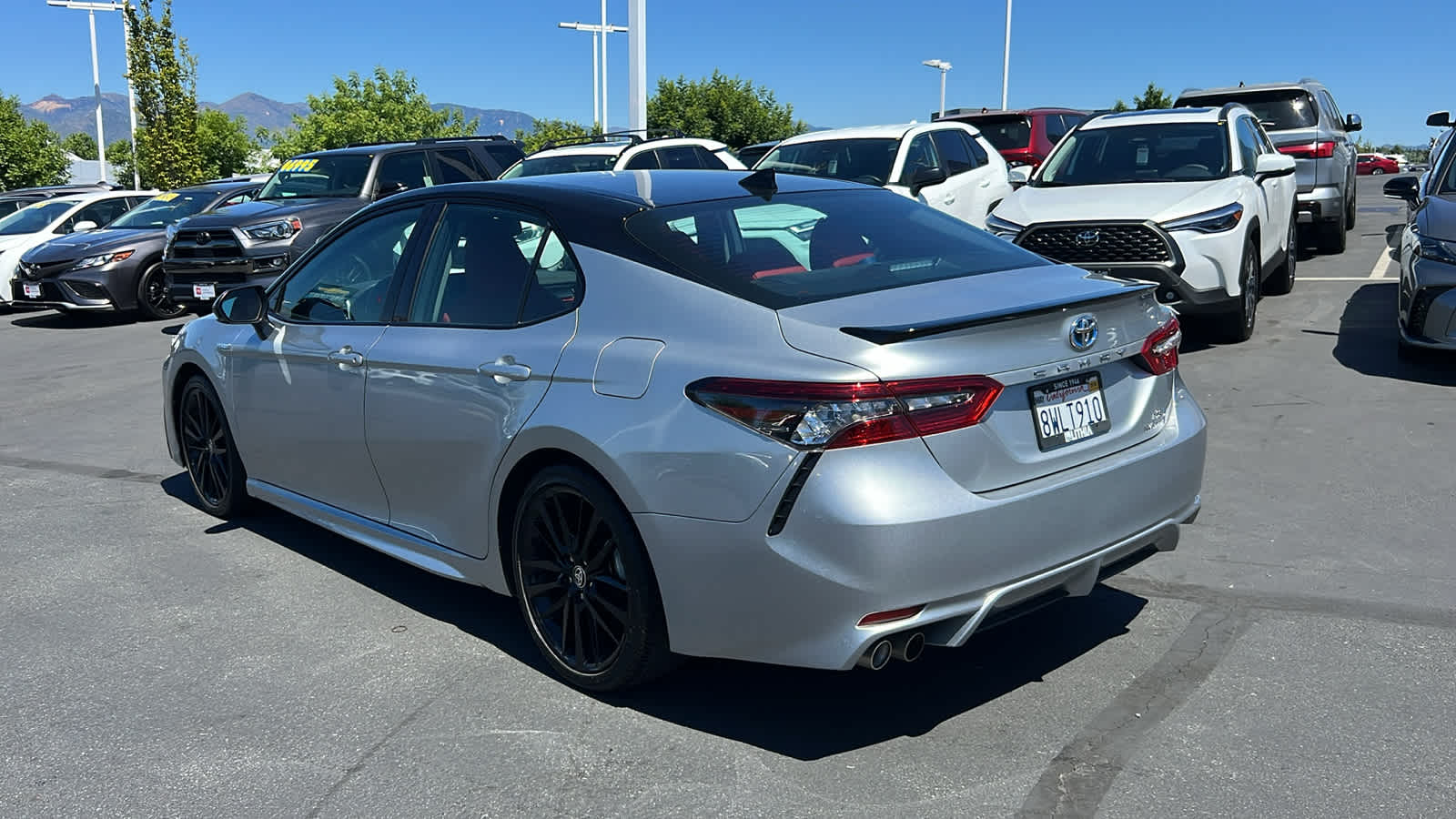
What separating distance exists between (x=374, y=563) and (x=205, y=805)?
221cm

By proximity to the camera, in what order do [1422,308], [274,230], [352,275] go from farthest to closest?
[274,230], [1422,308], [352,275]

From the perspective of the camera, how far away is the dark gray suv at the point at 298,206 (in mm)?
13320

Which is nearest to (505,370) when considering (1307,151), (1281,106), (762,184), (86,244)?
(762,184)

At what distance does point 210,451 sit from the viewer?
20.3ft

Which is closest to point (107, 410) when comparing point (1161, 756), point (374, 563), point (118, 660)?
point (374, 563)

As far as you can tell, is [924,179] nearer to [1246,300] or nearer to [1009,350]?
[1246,300]

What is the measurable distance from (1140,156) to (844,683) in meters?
7.46

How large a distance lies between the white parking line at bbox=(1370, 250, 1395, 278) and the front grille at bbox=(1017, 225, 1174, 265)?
18.1 ft

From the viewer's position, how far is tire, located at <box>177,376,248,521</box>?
598 centimetres

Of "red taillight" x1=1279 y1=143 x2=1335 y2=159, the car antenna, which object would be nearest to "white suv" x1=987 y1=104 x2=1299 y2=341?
"red taillight" x1=1279 y1=143 x2=1335 y2=159

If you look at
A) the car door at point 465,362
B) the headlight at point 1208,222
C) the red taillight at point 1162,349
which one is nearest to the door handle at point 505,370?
the car door at point 465,362

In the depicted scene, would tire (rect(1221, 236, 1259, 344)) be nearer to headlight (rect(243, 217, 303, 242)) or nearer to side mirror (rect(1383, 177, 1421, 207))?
side mirror (rect(1383, 177, 1421, 207))

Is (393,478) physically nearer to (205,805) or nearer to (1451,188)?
(205,805)

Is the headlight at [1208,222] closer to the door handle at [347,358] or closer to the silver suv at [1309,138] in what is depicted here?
the silver suv at [1309,138]
